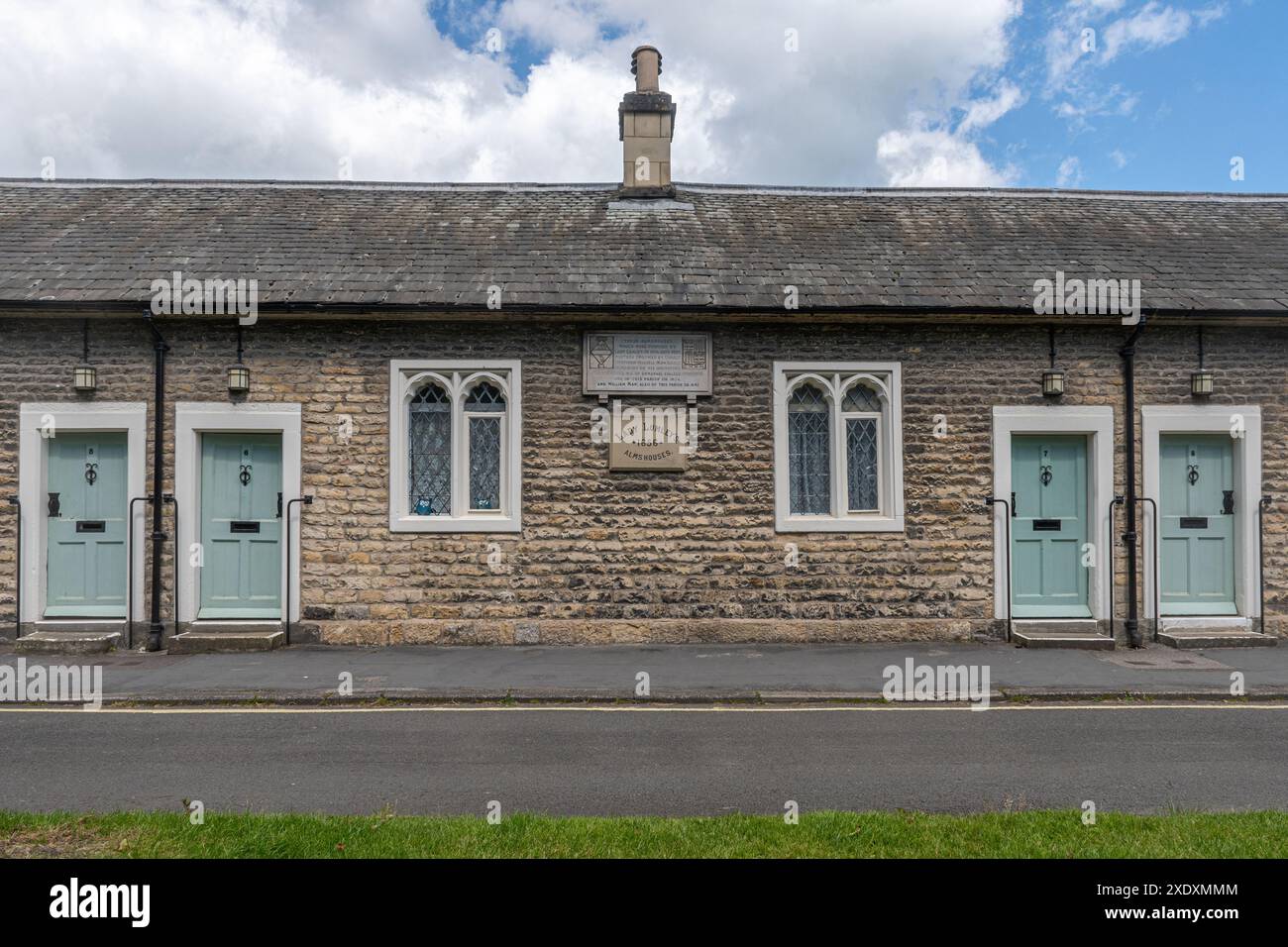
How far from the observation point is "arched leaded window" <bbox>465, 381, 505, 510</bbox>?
10.2 m

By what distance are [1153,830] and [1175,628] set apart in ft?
23.3

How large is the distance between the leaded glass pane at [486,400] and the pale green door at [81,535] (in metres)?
4.49

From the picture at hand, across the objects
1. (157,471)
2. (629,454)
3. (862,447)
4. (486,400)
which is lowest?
(157,471)

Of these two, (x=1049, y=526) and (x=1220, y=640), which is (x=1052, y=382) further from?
(x=1220, y=640)

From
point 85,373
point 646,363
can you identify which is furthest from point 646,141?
point 85,373

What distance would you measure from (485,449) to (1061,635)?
7.53 meters

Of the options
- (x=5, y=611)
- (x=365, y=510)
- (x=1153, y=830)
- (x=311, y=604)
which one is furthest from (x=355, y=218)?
(x=1153, y=830)

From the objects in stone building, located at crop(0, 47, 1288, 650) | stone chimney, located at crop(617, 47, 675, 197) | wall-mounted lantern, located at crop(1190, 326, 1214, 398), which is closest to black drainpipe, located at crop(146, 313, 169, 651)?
stone building, located at crop(0, 47, 1288, 650)

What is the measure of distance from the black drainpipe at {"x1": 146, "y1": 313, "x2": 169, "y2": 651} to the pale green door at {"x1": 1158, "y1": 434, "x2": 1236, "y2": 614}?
41.2 feet

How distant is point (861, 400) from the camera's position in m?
10.3

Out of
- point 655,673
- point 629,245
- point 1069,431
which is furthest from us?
point 629,245

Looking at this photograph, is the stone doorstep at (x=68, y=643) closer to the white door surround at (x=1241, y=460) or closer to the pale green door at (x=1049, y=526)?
the pale green door at (x=1049, y=526)

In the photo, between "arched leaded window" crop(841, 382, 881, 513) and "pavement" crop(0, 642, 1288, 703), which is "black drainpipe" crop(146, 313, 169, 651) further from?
"arched leaded window" crop(841, 382, 881, 513)

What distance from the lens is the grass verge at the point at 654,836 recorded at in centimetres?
383
